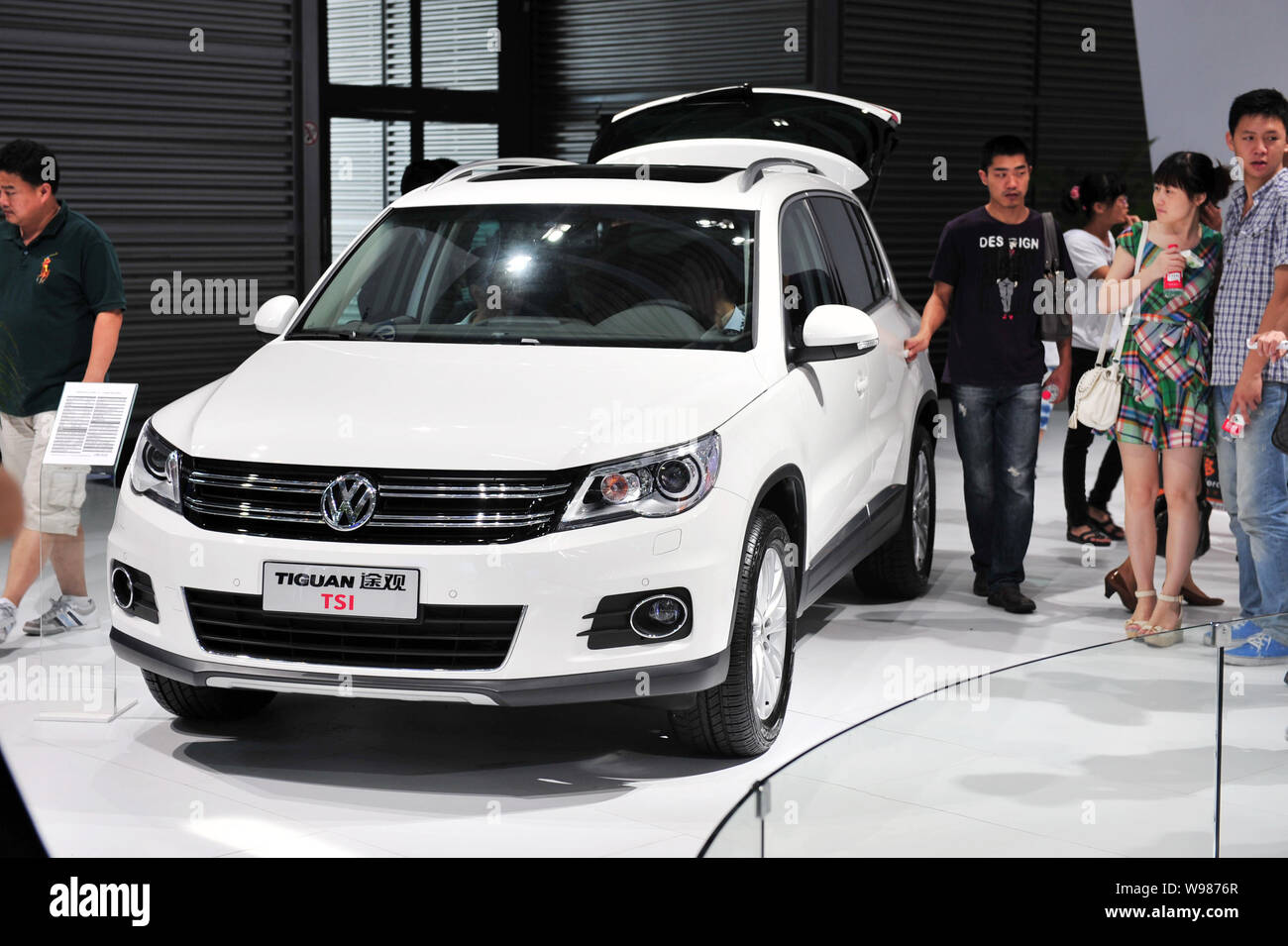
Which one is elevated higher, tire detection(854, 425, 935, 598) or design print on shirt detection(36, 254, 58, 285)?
design print on shirt detection(36, 254, 58, 285)

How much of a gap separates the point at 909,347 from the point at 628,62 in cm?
971

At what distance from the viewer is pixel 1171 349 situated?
6051mm

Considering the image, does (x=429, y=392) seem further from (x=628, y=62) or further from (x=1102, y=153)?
(x=1102, y=153)

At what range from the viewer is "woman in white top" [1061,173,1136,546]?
8281mm

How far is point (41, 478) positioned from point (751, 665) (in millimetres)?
2806

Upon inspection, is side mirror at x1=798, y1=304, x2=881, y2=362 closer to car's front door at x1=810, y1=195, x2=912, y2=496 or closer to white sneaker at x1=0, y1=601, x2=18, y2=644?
car's front door at x1=810, y1=195, x2=912, y2=496

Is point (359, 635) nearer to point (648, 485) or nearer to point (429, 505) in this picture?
→ point (429, 505)

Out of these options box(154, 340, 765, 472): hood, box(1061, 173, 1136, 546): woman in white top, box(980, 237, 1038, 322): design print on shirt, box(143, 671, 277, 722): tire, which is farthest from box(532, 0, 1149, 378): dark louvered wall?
box(143, 671, 277, 722): tire

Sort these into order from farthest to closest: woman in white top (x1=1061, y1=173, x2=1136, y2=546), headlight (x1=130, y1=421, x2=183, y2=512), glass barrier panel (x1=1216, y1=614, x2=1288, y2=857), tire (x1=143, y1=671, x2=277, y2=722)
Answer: woman in white top (x1=1061, y1=173, x2=1136, y2=546) < tire (x1=143, y1=671, x2=277, y2=722) < headlight (x1=130, y1=421, x2=183, y2=512) < glass barrier panel (x1=1216, y1=614, x2=1288, y2=857)

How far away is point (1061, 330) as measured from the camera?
22.3 feet

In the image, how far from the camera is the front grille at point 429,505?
165 inches

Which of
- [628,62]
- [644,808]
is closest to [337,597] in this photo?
[644,808]

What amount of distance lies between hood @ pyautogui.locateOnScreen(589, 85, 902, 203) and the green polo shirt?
2.23 m

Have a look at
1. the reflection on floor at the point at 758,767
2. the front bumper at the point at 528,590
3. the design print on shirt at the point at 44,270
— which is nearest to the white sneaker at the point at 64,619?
the reflection on floor at the point at 758,767
